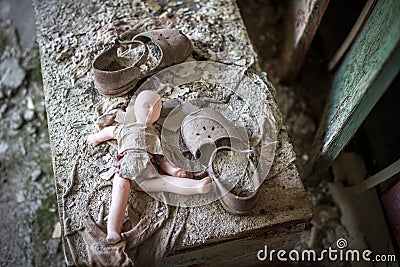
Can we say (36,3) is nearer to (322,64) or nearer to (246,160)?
(246,160)

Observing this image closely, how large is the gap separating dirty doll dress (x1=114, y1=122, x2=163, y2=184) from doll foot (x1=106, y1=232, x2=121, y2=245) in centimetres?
16

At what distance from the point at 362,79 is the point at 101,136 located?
775 mm

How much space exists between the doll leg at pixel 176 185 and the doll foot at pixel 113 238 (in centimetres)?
15

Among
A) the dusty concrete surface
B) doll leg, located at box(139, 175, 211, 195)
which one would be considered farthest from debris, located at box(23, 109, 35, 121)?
doll leg, located at box(139, 175, 211, 195)

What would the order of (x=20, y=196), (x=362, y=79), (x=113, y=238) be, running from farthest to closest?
(x=20, y=196), (x=362, y=79), (x=113, y=238)

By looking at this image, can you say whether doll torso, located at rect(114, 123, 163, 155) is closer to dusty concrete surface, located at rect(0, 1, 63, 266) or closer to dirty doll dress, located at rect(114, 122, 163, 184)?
dirty doll dress, located at rect(114, 122, 163, 184)

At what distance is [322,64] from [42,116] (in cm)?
124

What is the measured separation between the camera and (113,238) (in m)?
1.36

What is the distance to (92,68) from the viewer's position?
64.0 inches

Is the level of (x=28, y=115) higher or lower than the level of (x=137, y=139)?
lower

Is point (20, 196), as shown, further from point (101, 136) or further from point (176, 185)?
point (176, 185)

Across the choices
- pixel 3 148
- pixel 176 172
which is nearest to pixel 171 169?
pixel 176 172

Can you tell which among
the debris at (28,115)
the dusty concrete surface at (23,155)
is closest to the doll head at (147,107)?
the dusty concrete surface at (23,155)

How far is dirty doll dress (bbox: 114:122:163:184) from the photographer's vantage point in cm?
141
